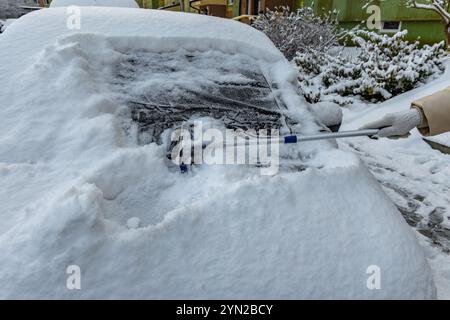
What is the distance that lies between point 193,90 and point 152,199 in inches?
30.4

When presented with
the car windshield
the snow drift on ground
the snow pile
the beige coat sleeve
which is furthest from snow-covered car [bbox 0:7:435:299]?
the snow pile

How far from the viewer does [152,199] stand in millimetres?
1304

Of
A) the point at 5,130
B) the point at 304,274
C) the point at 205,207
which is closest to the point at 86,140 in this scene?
the point at 5,130

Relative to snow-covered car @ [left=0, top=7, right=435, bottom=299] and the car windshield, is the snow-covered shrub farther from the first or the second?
snow-covered car @ [left=0, top=7, right=435, bottom=299]

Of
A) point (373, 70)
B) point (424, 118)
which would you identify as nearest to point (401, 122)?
point (424, 118)

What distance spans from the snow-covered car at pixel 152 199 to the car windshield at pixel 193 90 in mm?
10

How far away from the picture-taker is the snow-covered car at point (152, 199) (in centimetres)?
99

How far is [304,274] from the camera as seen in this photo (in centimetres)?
106

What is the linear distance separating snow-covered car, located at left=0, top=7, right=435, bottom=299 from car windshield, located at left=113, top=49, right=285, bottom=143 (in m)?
0.01

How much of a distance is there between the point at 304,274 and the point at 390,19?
35.4ft

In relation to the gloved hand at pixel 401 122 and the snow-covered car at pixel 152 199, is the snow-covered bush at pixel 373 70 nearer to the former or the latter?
the gloved hand at pixel 401 122

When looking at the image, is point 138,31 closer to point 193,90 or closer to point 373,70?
point 193,90

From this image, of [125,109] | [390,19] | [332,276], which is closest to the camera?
[332,276]
